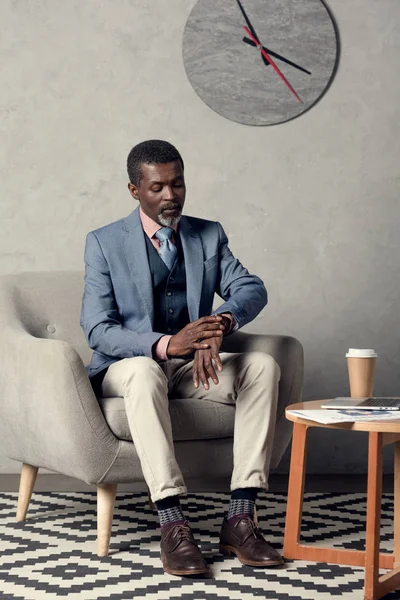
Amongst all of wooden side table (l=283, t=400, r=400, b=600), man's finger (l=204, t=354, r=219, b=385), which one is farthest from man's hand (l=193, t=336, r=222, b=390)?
wooden side table (l=283, t=400, r=400, b=600)

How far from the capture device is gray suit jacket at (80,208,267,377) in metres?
2.52

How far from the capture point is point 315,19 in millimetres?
3525

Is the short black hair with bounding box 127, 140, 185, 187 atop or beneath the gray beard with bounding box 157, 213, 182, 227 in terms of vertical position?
atop

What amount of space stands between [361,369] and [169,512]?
0.60m

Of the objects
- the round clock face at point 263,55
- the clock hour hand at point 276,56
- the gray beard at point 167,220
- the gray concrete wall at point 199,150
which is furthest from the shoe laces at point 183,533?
the clock hour hand at point 276,56

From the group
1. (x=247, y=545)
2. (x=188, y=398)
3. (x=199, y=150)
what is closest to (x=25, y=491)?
(x=188, y=398)

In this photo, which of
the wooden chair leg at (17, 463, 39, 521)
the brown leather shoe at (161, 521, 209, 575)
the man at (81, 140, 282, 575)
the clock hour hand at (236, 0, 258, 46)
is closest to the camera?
the brown leather shoe at (161, 521, 209, 575)

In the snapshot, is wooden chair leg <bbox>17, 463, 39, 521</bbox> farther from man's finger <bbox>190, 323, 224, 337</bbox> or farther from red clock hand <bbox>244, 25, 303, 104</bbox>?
red clock hand <bbox>244, 25, 303, 104</bbox>

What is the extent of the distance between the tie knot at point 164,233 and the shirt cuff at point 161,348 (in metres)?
0.34

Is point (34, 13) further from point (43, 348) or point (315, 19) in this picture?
point (43, 348)

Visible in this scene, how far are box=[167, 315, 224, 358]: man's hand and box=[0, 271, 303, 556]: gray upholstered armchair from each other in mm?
167

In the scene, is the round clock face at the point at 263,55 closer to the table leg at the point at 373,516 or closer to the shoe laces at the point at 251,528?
the shoe laces at the point at 251,528

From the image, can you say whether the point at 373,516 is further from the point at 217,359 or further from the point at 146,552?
the point at 146,552

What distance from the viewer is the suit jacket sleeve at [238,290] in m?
2.54
